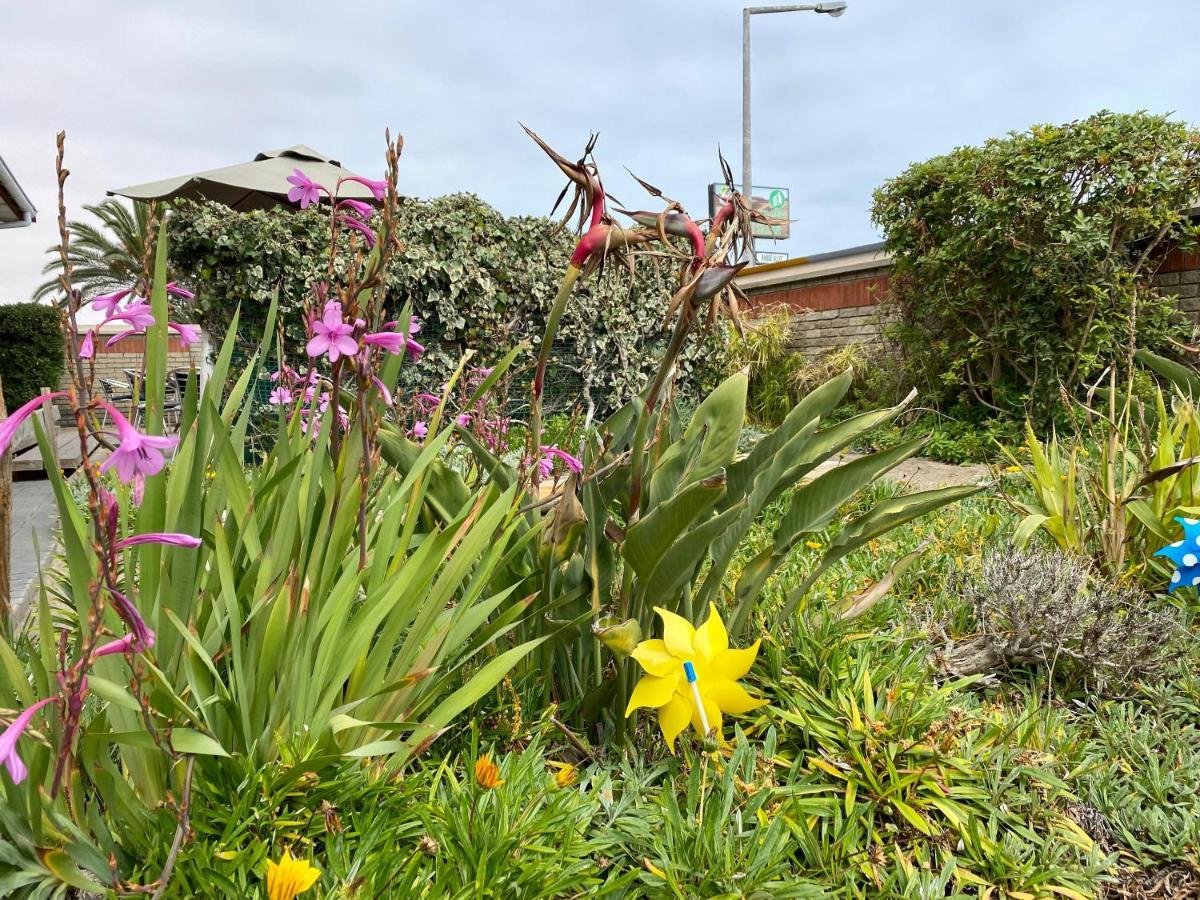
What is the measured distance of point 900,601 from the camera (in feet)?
7.77

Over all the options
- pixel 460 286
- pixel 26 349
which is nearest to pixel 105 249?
pixel 26 349

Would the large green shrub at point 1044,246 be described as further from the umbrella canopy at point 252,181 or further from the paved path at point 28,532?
the paved path at point 28,532

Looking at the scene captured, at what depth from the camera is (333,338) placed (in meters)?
1.10

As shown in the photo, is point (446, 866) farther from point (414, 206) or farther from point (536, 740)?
point (414, 206)

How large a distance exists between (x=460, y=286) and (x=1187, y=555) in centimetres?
563

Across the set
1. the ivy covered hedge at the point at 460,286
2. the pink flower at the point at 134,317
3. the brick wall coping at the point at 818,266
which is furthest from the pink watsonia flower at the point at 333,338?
the brick wall coping at the point at 818,266

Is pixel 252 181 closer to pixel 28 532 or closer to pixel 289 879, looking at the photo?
pixel 28 532

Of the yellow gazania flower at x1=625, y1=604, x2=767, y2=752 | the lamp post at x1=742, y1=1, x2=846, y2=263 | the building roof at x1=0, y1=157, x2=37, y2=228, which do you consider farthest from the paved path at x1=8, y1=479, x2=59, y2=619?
the lamp post at x1=742, y1=1, x2=846, y2=263

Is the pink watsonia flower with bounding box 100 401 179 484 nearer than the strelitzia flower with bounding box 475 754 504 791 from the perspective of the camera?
Yes

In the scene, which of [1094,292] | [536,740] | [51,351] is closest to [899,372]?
[1094,292]

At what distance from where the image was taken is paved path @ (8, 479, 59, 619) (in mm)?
3164

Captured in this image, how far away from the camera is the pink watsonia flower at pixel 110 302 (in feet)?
3.49

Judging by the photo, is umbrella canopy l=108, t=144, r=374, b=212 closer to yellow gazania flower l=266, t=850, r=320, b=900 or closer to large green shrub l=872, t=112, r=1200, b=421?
large green shrub l=872, t=112, r=1200, b=421

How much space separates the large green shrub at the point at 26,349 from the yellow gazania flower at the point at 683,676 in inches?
503
